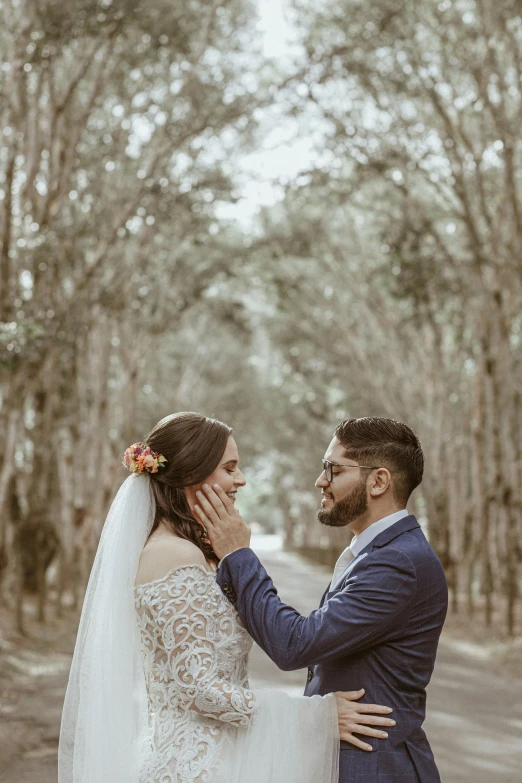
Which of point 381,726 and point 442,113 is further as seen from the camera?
point 442,113

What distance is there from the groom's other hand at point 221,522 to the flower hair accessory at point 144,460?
9.2 inches

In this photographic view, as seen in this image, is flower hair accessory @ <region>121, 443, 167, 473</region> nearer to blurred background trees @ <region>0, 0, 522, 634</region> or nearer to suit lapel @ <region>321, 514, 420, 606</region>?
suit lapel @ <region>321, 514, 420, 606</region>

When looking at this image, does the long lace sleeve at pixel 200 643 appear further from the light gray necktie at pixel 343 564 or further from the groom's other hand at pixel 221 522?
the light gray necktie at pixel 343 564

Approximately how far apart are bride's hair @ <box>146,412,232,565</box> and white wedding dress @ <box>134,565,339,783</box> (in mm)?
285

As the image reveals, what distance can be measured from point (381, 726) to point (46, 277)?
12837 millimetres

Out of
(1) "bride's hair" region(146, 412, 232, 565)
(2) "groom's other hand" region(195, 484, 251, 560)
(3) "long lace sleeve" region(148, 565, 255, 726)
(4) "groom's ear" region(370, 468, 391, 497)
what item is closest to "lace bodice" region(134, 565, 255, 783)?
(3) "long lace sleeve" region(148, 565, 255, 726)

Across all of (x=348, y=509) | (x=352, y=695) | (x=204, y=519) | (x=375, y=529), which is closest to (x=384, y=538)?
(x=375, y=529)

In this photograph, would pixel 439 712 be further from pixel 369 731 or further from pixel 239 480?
pixel 369 731

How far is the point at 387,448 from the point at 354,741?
988 mm

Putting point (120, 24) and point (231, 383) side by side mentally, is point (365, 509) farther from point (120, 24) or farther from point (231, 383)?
point (231, 383)

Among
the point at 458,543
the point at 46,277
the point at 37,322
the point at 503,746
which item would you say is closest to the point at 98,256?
the point at 46,277

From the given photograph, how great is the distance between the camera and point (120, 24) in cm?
1507

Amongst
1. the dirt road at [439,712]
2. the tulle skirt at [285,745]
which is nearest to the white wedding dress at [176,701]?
the tulle skirt at [285,745]

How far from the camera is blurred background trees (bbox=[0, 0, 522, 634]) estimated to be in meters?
15.7
